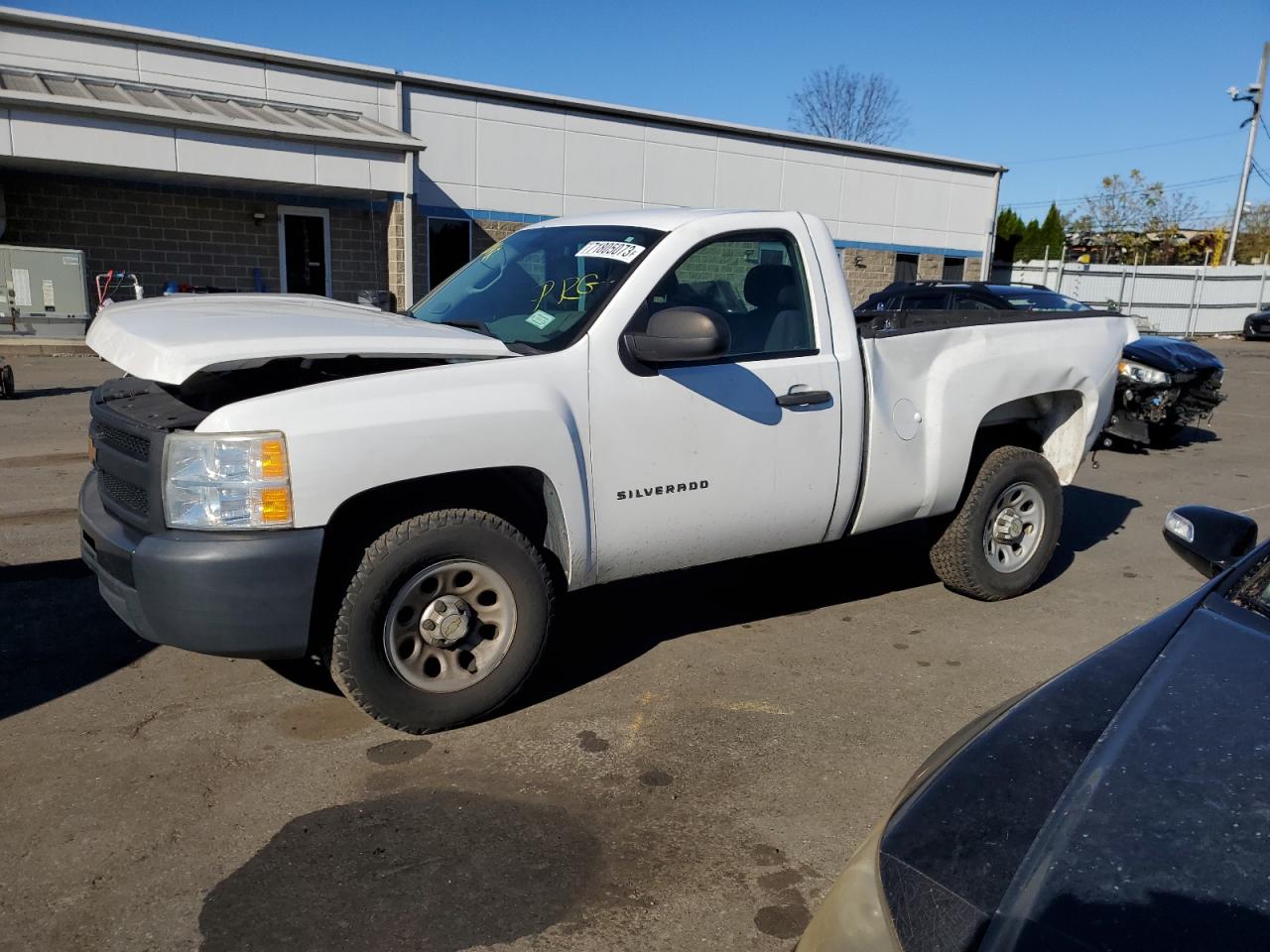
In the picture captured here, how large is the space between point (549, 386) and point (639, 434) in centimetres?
43

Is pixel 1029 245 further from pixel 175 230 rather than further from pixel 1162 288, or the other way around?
pixel 175 230

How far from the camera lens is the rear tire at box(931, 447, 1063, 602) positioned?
529 centimetres

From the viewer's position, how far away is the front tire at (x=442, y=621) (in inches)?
138

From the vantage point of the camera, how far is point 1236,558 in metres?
2.97

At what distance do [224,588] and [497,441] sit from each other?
104 cm

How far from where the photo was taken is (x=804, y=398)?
4.31 meters

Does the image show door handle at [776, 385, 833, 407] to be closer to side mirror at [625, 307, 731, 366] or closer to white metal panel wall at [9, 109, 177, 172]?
side mirror at [625, 307, 731, 366]

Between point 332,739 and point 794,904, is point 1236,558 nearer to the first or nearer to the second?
point 794,904

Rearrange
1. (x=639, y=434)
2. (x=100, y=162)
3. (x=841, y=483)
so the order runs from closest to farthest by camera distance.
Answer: (x=639, y=434) < (x=841, y=483) < (x=100, y=162)

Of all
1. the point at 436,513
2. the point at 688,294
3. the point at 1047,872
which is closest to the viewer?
the point at 1047,872

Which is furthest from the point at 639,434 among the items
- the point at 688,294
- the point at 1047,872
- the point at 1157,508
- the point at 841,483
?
the point at 1157,508

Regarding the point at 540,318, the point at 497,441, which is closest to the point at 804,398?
the point at 540,318

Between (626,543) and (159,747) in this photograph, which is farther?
(626,543)

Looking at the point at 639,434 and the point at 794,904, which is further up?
the point at 639,434
